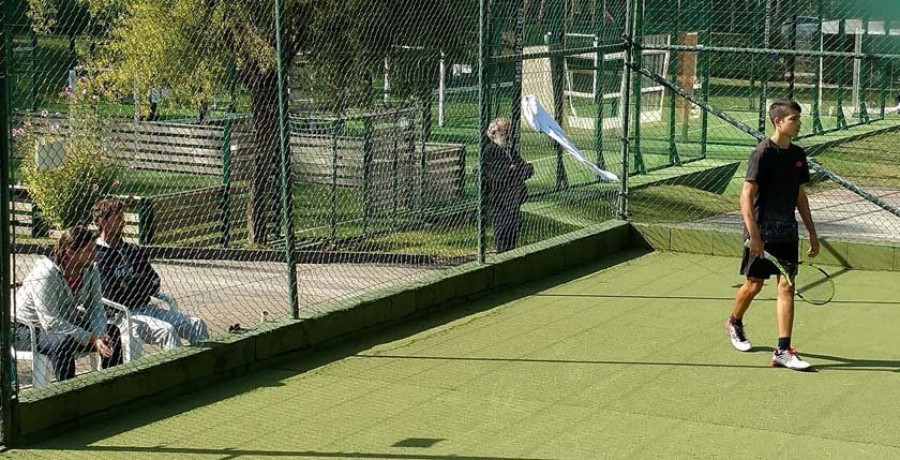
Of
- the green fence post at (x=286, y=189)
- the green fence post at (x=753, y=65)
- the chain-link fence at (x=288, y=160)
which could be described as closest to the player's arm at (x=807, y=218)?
the chain-link fence at (x=288, y=160)

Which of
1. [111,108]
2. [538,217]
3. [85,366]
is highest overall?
[111,108]

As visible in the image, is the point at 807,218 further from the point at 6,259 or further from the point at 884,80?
the point at 884,80

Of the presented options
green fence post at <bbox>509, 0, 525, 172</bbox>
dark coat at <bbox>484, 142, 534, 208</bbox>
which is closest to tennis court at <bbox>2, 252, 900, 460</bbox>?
dark coat at <bbox>484, 142, 534, 208</bbox>

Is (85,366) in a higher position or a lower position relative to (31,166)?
lower

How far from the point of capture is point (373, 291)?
937 centimetres

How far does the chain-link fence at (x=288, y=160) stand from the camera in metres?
8.29

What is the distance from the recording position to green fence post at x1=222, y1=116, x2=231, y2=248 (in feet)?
37.9

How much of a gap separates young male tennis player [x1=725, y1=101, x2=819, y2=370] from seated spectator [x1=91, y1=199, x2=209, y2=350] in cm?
335

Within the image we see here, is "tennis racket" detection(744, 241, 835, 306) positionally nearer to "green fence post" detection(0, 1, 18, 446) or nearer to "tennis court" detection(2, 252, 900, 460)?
"tennis court" detection(2, 252, 900, 460)

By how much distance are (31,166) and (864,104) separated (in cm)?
1631

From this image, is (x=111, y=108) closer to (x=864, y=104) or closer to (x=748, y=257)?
(x=748, y=257)

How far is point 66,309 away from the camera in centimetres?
759

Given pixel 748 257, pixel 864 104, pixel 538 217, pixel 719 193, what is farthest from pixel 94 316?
pixel 864 104

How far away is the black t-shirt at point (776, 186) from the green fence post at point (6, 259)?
14.0 ft
